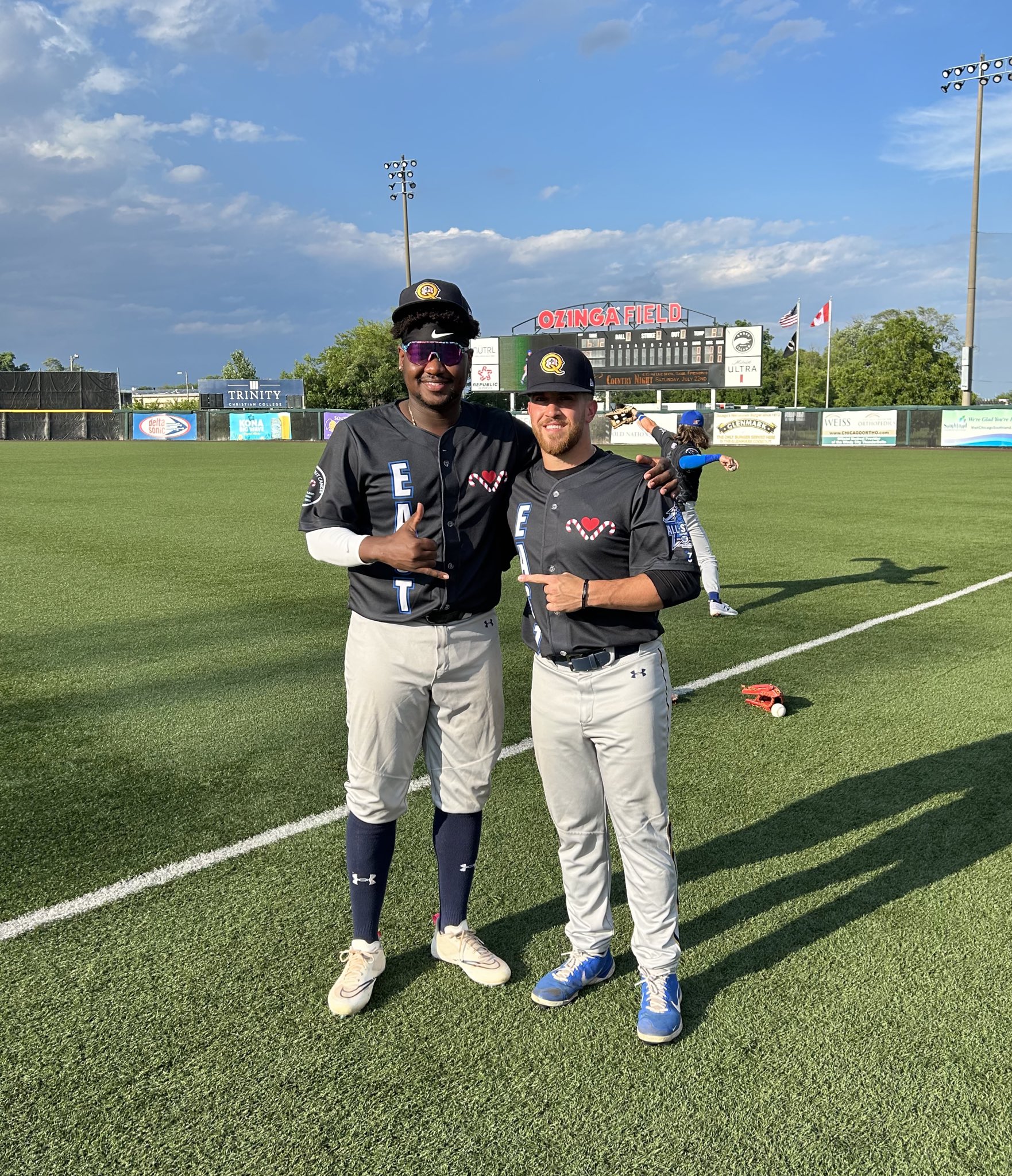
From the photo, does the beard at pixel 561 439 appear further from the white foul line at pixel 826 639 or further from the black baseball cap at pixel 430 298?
the white foul line at pixel 826 639

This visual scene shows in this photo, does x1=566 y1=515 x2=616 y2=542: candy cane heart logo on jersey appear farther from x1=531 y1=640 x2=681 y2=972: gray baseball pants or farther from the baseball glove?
the baseball glove

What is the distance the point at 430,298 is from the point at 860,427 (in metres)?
40.6

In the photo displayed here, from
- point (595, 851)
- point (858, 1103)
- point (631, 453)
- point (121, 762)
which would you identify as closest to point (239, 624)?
point (121, 762)

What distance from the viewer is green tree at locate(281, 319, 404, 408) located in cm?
8256

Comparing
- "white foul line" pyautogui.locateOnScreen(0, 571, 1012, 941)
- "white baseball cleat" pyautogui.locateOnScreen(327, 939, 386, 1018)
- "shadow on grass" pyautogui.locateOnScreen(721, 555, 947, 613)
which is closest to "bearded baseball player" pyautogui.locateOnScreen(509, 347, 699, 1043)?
"white baseball cleat" pyautogui.locateOnScreen(327, 939, 386, 1018)

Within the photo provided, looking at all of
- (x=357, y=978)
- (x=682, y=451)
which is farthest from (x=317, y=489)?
(x=682, y=451)

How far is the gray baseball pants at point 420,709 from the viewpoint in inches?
124

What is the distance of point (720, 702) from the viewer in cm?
631

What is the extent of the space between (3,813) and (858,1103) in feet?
13.1

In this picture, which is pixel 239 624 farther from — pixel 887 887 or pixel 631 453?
pixel 631 453

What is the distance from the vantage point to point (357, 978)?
3154mm

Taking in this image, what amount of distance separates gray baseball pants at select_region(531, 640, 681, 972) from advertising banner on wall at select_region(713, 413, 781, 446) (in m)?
41.5

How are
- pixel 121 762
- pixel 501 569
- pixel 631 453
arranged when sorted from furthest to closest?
pixel 631 453 → pixel 121 762 → pixel 501 569

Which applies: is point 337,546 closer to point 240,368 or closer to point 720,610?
point 720,610
